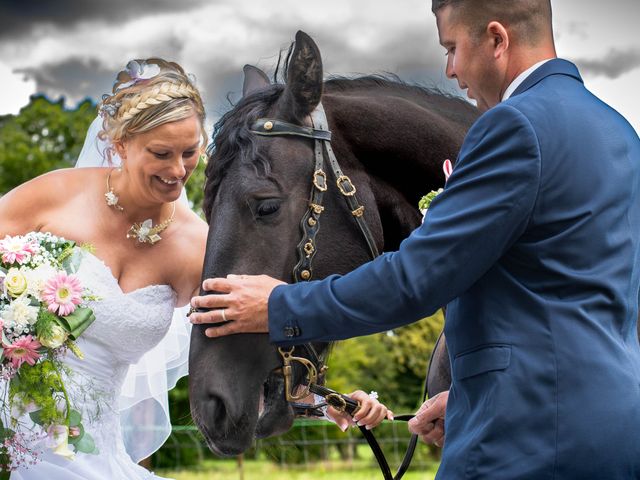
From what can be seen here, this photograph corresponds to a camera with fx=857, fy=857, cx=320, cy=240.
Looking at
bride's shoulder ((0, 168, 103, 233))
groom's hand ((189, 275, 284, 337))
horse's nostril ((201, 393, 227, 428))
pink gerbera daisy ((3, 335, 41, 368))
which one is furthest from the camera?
bride's shoulder ((0, 168, 103, 233))

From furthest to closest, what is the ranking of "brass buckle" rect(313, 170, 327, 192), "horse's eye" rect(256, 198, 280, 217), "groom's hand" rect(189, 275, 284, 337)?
"brass buckle" rect(313, 170, 327, 192)
"horse's eye" rect(256, 198, 280, 217)
"groom's hand" rect(189, 275, 284, 337)

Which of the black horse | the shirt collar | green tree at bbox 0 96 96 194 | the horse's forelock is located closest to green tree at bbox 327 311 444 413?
green tree at bbox 0 96 96 194

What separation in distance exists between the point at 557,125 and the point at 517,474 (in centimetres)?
Answer: 88

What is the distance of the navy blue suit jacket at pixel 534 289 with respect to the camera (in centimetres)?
211

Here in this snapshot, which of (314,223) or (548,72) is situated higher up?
(548,72)

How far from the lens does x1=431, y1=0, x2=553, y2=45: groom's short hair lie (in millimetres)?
2395

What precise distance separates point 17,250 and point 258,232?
3.91 feet

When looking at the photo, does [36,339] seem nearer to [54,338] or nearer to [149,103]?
[54,338]

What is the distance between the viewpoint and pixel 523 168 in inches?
84.1

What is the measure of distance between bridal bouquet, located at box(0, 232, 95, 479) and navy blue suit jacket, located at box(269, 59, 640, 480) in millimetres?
1705

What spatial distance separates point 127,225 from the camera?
4543 millimetres

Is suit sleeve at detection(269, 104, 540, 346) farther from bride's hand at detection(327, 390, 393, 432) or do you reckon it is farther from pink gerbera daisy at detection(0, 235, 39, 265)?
pink gerbera daisy at detection(0, 235, 39, 265)

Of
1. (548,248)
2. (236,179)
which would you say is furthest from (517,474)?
(236,179)

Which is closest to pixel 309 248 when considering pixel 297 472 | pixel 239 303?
pixel 239 303
